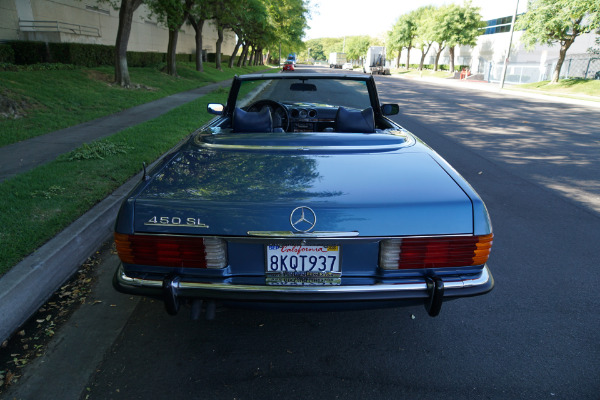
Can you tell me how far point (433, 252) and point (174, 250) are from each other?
51.9 inches

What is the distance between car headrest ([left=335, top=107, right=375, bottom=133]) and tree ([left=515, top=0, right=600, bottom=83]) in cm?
2855

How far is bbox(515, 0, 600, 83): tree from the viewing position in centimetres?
2497

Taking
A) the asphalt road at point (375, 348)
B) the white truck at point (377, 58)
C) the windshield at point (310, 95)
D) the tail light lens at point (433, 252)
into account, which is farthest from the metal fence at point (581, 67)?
the tail light lens at point (433, 252)

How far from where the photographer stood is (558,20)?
1064 inches

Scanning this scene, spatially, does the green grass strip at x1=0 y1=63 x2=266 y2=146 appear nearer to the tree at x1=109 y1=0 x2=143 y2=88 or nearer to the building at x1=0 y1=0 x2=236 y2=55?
the tree at x1=109 y1=0 x2=143 y2=88

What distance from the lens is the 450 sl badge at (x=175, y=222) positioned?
202cm

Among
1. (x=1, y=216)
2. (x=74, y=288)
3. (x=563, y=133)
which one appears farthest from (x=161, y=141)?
(x=563, y=133)

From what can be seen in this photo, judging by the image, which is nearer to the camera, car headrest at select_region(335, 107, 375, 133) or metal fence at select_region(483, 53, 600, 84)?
car headrest at select_region(335, 107, 375, 133)

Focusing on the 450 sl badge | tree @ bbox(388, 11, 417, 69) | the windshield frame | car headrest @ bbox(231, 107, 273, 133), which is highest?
tree @ bbox(388, 11, 417, 69)

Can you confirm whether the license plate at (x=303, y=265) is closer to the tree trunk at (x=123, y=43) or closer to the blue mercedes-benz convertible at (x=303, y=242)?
the blue mercedes-benz convertible at (x=303, y=242)

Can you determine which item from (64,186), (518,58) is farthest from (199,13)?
(518,58)

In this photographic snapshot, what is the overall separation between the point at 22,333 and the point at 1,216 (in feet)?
5.69

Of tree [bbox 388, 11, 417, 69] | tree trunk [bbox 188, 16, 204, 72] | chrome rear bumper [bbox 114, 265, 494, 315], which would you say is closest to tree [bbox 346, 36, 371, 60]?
tree [bbox 388, 11, 417, 69]

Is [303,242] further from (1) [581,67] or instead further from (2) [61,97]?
(1) [581,67]
